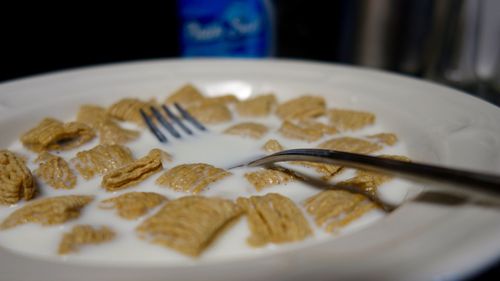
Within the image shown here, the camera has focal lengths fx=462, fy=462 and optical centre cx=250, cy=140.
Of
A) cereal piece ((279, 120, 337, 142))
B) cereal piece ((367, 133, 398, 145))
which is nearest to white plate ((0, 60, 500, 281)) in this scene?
cereal piece ((367, 133, 398, 145))

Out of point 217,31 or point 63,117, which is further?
point 217,31

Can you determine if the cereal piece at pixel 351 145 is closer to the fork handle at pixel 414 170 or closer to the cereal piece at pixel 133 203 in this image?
the fork handle at pixel 414 170

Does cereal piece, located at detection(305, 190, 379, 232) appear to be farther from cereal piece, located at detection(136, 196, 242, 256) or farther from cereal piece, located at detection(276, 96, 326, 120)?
cereal piece, located at detection(276, 96, 326, 120)

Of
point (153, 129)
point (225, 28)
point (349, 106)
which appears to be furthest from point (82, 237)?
point (225, 28)

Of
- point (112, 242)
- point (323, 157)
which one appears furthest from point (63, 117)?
point (323, 157)

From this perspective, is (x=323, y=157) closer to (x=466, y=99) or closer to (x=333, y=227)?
(x=333, y=227)

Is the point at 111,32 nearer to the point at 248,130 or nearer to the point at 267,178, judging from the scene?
the point at 248,130
